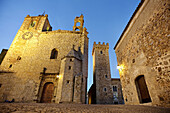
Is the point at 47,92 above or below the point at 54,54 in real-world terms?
below

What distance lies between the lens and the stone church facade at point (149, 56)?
3892 mm

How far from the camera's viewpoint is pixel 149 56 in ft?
15.7

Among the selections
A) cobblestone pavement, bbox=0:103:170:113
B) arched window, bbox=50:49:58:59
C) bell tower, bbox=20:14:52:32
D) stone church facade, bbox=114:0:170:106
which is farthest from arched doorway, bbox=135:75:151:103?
bell tower, bbox=20:14:52:32

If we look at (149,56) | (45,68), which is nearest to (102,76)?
(45,68)

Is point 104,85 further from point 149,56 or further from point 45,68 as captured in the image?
point 149,56

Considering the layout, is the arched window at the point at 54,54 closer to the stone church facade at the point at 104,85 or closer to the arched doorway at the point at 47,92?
the arched doorway at the point at 47,92

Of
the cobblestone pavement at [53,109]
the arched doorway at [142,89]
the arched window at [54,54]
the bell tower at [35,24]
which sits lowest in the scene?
the cobblestone pavement at [53,109]

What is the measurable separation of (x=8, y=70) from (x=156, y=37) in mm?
17262

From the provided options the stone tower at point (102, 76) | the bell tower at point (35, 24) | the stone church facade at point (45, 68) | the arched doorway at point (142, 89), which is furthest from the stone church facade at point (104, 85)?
the bell tower at point (35, 24)

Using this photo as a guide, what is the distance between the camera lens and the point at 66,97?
944 cm

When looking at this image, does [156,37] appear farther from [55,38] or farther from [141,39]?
[55,38]

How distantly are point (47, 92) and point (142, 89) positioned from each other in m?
10.7

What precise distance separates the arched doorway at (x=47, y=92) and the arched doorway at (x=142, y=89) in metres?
9.86

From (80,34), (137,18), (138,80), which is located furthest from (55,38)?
(138,80)
